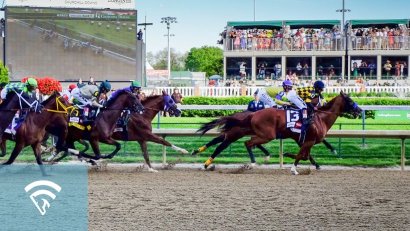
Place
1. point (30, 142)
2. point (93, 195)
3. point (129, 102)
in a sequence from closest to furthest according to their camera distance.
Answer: point (93, 195) → point (30, 142) → point (129, 102)

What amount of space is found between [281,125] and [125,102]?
9.64 feet

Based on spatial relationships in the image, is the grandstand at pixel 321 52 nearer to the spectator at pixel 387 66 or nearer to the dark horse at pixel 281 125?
the spectator at pixel 387 66

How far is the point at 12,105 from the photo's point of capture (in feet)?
44.9

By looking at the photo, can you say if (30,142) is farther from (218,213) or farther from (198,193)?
(218,213)

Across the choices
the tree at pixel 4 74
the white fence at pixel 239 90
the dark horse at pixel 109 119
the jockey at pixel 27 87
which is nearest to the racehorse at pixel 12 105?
the jockey at pixel 27 87

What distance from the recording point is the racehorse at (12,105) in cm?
1342

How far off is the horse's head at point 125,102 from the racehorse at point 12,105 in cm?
165

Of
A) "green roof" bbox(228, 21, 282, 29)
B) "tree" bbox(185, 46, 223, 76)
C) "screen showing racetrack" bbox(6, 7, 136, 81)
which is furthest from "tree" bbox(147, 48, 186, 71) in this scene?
"screen showing racetrack" bbox(6, 7, 136, 81)

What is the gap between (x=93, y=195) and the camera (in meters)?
10.6

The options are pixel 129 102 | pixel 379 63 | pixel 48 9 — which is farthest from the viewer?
pixel 379 63

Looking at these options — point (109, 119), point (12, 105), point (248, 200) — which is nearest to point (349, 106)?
point (109, 119)

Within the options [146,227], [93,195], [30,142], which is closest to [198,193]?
[93,195]

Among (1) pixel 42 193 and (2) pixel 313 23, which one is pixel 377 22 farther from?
(1) pixel 42 193

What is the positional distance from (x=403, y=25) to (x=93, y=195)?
1229 inches
